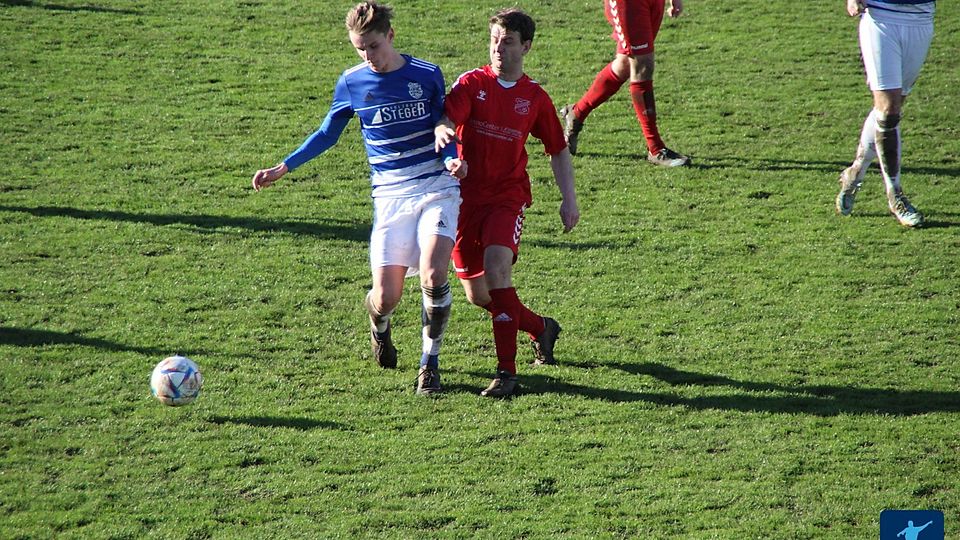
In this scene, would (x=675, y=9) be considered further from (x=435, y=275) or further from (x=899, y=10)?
(x=435, y=275)

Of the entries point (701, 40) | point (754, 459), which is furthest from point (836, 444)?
point (701, 40)

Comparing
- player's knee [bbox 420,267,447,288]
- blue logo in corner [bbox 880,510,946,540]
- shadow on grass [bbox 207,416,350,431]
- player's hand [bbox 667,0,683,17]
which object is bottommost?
blue logo in corner [bbox 880,510,946,540]

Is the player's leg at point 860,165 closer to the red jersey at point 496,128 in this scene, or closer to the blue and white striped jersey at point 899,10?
the blue and white striped jersey at point 899,10

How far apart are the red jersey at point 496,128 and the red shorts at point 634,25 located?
11.0 ft

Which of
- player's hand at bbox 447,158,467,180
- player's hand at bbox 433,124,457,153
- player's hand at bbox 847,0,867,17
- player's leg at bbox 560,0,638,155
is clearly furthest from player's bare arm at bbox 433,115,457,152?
player's hand at bbox 847,0,867,17

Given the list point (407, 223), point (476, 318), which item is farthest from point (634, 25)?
point (407, 223)

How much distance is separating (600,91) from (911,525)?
570 cm

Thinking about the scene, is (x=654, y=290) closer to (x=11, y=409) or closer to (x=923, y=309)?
(x=923, y=309)

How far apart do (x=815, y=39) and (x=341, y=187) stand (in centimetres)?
642

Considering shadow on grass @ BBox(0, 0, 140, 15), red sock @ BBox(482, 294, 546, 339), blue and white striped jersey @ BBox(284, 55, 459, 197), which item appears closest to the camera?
blue and white striped jersey @ BBox(284, 55, 459, 197)

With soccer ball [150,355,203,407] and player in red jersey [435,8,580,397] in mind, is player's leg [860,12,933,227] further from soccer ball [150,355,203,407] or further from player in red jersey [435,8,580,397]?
soccer ball [150,355,203,407]

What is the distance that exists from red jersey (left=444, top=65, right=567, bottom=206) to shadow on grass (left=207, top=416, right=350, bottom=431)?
1.53 m

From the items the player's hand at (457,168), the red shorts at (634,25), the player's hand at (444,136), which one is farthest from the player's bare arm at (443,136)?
the red shorts at (634,25)

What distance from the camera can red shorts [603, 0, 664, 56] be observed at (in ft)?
31.9
